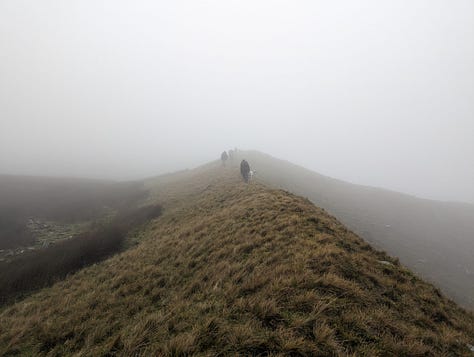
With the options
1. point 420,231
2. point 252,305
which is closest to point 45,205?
point 252,305

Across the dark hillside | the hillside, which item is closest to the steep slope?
the hillside

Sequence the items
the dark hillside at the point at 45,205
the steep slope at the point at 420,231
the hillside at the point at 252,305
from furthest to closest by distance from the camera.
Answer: the steep slope at the point at 420,231 < the dark hillside at the point at 45,205 < the hillside at the point at 252,305

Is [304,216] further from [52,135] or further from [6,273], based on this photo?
[52,135]

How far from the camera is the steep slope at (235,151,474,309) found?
18.7 m

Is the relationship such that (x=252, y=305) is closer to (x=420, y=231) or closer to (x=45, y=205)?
(x=45, y=205)

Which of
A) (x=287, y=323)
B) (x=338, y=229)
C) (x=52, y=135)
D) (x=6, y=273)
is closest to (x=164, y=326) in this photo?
(x=287, y=323)

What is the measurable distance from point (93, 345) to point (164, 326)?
2.11 m

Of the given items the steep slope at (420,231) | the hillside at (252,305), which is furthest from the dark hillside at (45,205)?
the steep slope at (420,231)

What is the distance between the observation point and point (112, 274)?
9.85m

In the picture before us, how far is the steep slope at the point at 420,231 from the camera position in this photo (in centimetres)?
1870

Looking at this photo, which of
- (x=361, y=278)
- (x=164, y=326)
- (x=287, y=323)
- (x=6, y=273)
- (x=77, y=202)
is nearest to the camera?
(x=287, y=323)

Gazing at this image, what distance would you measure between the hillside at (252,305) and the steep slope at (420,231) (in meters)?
15.4

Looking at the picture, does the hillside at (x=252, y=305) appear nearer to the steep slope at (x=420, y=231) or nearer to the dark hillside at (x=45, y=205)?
the dark hillside at (x=45, y=205)

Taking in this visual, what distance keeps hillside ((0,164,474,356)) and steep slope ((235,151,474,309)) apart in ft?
50.4
